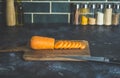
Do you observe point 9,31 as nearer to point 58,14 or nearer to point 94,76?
point 58,14

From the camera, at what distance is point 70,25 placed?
1.82 m

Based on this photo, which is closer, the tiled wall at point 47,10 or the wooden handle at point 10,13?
the wooden handle at point 10,13

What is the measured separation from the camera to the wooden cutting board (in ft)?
4.04

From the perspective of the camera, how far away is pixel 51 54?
49.9 inches

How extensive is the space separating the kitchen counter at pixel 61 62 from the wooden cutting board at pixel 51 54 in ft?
0.07

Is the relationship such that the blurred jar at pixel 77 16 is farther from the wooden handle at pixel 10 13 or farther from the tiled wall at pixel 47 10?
the wooden handle at pixel 10 13

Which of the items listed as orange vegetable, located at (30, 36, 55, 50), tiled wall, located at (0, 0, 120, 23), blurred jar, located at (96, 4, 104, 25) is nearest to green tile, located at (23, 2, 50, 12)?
tiled wall, located at (0, 0, 120, 23)

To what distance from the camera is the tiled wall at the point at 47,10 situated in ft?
6.02

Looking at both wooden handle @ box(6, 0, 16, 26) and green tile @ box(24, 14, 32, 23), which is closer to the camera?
wooden handle @ box(6, 0, 16, 26)

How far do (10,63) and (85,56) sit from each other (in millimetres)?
302

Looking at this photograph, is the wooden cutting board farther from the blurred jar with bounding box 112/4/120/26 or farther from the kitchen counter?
the blurred jar with bounding box 112/4/120/26

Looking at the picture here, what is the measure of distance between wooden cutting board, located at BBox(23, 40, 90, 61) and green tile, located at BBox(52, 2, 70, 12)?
568 mm

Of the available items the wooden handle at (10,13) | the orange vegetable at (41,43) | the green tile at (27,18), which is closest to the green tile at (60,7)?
the green tile at (27,18)

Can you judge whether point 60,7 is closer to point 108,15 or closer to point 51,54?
point 108,15
